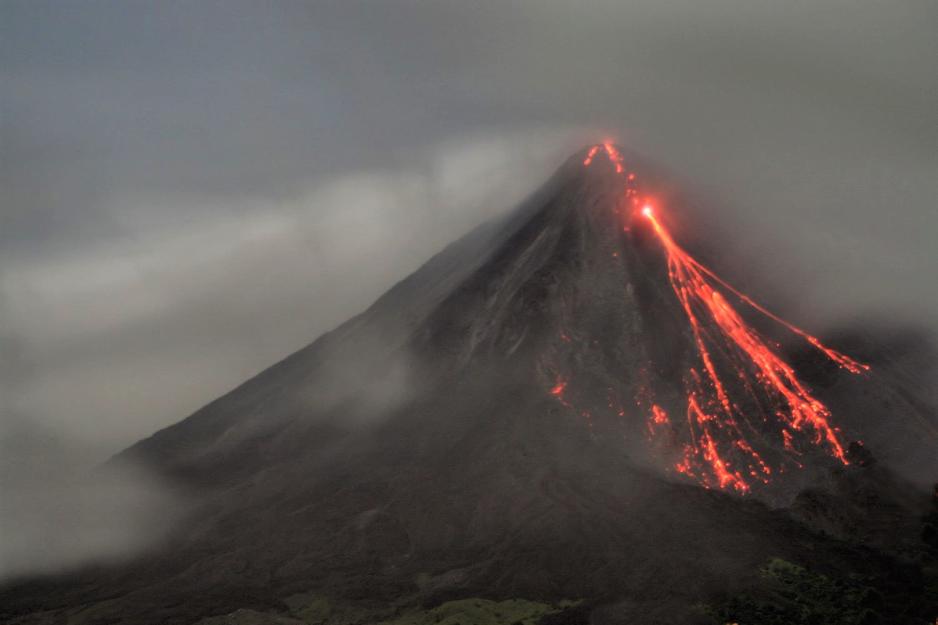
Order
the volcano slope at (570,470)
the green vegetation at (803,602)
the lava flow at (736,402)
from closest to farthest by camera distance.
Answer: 1. the green vegetation at (803,602)
2. the volcano slope at (570,470)
3. the lava flow at (736,402)

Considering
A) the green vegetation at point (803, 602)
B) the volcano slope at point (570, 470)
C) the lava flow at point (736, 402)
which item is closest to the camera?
the green vegetation at point (803, 602)

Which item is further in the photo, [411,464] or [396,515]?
[411,464]

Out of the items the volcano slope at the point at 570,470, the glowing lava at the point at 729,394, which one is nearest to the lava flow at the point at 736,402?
the glowing lava at the point at 729,394

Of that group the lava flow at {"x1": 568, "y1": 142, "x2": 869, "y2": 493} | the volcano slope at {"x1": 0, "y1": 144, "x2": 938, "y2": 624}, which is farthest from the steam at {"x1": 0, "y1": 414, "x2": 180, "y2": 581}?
the lava flow at {"x1": 568, "y1": 142, "x2": 869, "y2": 493}

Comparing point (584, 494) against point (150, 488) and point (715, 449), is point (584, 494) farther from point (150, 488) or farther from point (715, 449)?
point (150, 488)

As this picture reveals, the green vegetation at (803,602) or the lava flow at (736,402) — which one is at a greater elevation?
the lava flow at (736,402)

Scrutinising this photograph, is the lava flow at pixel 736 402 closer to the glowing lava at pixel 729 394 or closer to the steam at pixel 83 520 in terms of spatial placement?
the glowing lava at pixel 729 394

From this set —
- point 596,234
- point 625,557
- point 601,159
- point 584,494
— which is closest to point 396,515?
point 584,494
